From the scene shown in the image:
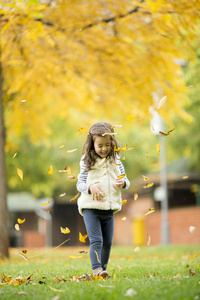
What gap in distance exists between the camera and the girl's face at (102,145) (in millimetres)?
4801

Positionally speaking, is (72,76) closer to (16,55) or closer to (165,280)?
(16,55)

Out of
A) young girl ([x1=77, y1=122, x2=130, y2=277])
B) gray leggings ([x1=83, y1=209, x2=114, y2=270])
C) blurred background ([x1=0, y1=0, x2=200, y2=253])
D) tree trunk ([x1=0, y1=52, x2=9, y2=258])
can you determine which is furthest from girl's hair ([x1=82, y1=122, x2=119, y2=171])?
tree trunk ([x1=0, y1=52, x2=9, y2=258])

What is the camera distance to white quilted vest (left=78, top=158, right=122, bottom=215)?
475cm

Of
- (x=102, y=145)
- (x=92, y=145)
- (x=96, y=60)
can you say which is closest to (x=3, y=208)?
(x=96, y=60)

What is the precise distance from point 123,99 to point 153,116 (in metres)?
1.13

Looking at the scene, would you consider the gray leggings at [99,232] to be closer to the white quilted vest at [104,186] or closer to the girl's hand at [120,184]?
the white quilted vest at [104,186]

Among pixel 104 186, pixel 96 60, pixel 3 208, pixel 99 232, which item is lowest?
pixel 3 208

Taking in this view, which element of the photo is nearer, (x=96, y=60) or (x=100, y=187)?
(x=100, y=187)

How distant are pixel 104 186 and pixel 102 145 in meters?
0.42

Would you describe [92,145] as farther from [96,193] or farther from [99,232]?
[99,232]

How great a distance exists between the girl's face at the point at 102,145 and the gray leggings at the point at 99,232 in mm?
601

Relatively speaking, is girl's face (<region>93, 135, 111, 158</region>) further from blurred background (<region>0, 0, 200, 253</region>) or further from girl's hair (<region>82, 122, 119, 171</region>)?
blurred background (<region>0, 0, 200, 253</region>)

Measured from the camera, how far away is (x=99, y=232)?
15.5ft

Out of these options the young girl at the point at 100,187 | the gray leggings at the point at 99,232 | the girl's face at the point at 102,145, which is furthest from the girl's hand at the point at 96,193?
the girl's face at the point at 102,145
